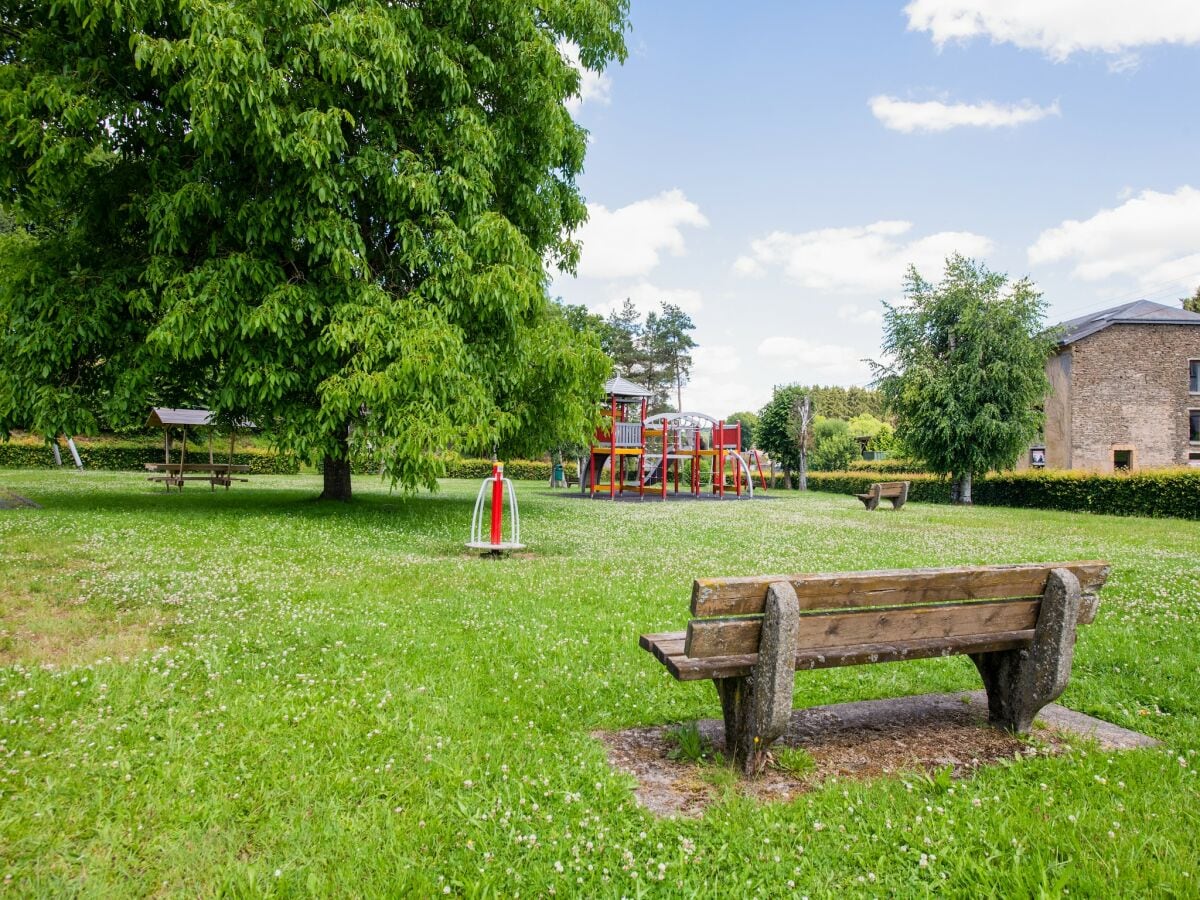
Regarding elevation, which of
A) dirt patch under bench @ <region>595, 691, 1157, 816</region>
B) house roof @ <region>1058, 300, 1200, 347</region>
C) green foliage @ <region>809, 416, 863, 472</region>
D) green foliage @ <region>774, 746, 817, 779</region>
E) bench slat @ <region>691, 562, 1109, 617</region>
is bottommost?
dirt patch under bench @ <region>595, 691, 1157, 816</region>

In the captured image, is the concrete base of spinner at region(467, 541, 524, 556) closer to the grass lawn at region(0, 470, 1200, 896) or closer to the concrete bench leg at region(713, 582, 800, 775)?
the grass lawn at region(0, 470, 1200, 896)

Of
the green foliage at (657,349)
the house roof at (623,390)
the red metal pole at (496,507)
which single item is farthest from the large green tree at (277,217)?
the green foliage at (657,349)

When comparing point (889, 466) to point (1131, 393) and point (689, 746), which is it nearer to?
point (1131, 393)

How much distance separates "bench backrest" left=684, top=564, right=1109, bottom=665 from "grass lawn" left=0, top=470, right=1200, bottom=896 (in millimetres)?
701

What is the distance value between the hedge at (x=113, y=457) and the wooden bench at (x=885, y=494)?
2449 centimetres

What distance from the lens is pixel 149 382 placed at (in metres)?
13.9

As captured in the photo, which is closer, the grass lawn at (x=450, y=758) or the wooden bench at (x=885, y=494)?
the grass lawn at (x=450, y=758)

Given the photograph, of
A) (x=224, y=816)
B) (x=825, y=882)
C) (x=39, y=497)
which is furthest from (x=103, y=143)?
(x=825, y=882)

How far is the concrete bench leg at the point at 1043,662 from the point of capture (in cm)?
399

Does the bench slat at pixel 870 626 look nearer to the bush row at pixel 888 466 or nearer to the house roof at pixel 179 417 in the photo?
the house roof at pixel 179 417

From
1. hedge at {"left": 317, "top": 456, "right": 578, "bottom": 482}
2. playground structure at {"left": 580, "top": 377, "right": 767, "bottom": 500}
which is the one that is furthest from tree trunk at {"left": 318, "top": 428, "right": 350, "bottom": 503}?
hedge at {"left": 317, "top": 456, "right": 578, "bottom": 482}

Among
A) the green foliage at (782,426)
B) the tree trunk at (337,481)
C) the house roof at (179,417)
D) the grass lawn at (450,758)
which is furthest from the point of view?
the green foliage at (782,426)

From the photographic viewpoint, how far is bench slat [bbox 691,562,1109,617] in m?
3.43

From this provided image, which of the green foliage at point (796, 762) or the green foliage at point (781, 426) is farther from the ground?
the green foliage at point (781, 426)
